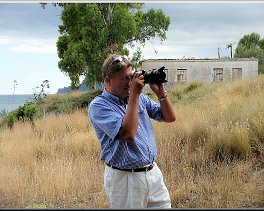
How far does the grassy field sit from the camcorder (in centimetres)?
221

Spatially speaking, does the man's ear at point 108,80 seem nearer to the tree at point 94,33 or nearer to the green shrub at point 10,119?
the green shrub at point 10,119

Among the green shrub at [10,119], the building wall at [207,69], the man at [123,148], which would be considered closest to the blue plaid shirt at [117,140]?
the man at [123,148]

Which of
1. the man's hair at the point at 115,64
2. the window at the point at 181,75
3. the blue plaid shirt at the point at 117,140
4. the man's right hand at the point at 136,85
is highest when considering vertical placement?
the window at the point at 181,75

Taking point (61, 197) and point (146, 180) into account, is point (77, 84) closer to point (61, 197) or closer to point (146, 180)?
point (61, 197)

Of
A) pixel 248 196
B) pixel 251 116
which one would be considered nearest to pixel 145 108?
pixel 248 196

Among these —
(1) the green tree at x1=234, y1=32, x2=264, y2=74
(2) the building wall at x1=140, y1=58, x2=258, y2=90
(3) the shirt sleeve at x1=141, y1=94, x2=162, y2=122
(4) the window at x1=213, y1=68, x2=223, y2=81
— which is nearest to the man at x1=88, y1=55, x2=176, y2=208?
(3) the shirt sleeve at x1=141, y1=94, x2=162, y2=122

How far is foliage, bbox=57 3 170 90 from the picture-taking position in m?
18.2

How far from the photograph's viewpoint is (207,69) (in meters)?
25.1

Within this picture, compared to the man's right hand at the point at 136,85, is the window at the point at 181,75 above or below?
above

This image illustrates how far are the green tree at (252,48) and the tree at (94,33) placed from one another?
10.8 m

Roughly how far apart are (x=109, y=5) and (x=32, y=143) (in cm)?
1244

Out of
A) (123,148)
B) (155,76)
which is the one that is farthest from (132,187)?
(155,76)

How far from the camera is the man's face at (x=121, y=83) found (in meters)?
2.40

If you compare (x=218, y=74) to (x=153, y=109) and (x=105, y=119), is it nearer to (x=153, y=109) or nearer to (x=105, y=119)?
(x=153, y=109)
